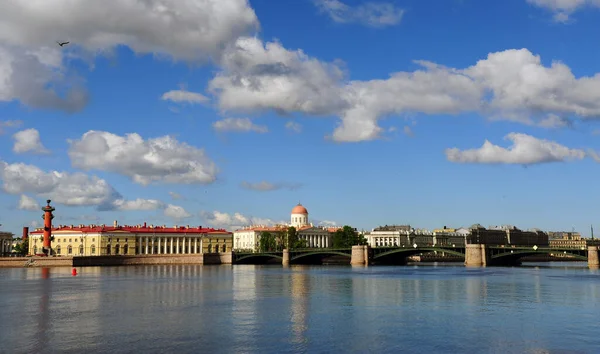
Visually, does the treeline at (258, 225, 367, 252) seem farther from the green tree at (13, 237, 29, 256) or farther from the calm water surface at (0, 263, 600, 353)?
the calm water surface at (0, 263, 600, 353)

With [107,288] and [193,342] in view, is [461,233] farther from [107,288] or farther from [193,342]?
[193,342]

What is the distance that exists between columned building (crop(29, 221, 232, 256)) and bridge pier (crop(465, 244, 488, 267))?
57.7m

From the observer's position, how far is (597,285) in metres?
45.2

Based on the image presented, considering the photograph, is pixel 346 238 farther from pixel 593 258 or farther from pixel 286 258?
pixel 593 258

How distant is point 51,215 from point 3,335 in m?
74.2

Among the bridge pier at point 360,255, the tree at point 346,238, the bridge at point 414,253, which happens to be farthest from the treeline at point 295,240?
the bridge pier at point 360,255

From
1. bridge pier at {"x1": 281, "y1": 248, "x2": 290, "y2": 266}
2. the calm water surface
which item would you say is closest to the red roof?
bridge pier at {"x1": 281, "y1": 248, "x2": 290, "y2": 266}

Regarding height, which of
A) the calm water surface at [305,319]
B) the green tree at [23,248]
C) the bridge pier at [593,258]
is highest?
the green tree at [23,248]

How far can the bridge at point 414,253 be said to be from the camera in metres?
72.8

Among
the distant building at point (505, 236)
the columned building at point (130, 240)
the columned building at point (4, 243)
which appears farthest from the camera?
the distant building at point (505, 236)

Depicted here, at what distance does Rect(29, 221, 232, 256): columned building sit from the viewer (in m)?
113

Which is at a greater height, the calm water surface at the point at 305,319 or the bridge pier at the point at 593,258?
the bridge pier at the point at 593,258

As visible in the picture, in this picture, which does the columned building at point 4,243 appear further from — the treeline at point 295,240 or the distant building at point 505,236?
the distant building at point 505,236

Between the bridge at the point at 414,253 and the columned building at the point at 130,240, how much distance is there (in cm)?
2295
